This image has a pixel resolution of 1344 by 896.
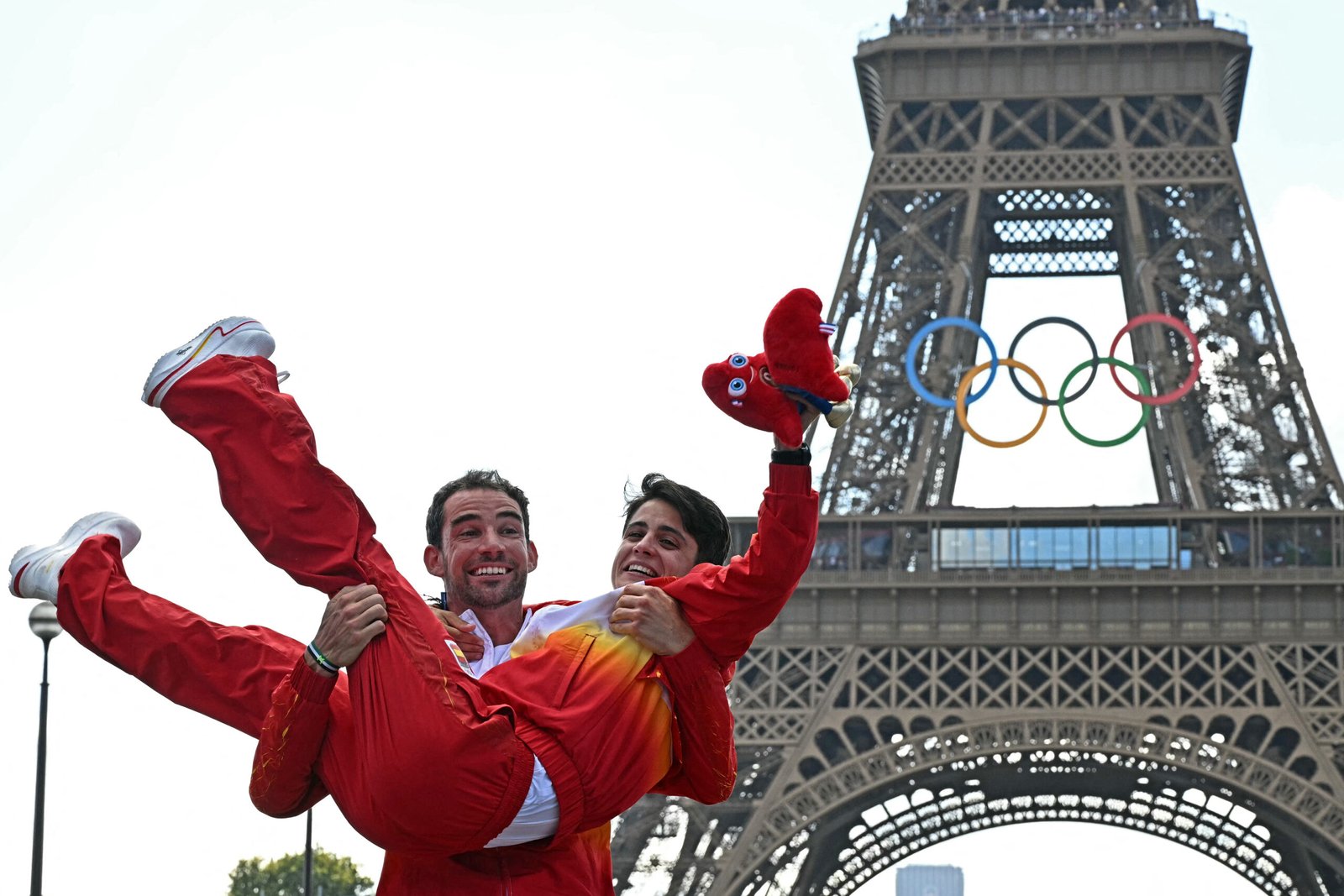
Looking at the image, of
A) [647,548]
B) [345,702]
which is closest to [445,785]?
[345,702]

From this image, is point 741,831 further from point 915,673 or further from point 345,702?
point 345,702

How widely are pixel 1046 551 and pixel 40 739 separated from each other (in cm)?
2694

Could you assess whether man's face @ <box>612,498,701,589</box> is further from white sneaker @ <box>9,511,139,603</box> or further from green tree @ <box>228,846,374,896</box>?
green tree @ <box>228,846,374,896</box>

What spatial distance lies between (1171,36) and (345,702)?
42167mm

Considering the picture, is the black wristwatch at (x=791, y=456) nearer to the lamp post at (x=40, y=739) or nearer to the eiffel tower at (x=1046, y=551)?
the lamp post at (x=40, y=739)

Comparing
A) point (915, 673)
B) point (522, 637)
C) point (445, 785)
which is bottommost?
point (445, 785)

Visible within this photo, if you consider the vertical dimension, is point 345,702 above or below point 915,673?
below

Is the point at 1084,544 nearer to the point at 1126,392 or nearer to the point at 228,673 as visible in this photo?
the point at 1126,392

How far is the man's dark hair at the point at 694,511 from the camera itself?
955 centimetres

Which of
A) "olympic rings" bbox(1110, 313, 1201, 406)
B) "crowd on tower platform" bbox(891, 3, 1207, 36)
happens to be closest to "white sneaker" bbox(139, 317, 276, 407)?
"olympic rings" bbox(1110, 313, 1201, 406)

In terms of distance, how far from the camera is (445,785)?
8.28m

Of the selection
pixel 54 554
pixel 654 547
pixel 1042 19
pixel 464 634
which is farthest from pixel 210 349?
pixel 1042 19

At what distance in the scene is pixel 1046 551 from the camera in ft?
150

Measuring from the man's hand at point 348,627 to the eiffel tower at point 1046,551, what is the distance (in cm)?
3374
